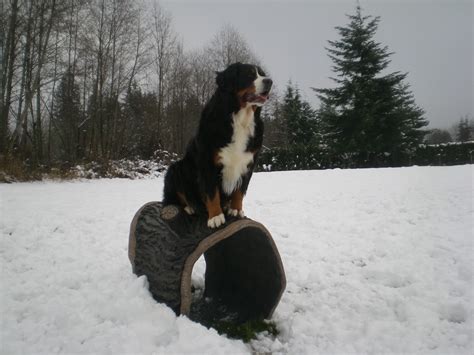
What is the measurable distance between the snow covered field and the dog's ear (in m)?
1.91

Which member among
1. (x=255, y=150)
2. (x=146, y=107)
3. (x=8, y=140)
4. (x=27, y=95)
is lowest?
(x=255, y=150)

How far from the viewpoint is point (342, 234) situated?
475cm

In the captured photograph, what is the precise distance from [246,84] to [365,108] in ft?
75.5

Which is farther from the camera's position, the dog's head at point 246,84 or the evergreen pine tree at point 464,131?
the evergreen pine tree at point 464,131

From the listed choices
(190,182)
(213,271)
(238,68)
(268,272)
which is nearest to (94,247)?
(213,271)

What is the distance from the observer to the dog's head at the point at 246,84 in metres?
2.61

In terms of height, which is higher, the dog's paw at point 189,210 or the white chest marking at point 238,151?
the white chest marking at point 238,151

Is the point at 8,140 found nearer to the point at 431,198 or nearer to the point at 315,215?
the point at 315,215

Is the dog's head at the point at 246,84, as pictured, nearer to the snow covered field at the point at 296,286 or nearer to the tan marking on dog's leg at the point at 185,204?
the tan marking on dog's leg at the point at 185,204

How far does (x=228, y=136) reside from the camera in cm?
257

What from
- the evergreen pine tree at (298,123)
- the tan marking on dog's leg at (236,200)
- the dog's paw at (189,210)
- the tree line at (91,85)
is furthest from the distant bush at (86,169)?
the evergreen pine tree at (298,123)

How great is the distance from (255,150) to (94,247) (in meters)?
2.72

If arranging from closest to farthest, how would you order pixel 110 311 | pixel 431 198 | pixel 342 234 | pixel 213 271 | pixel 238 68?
pixel 110 311 < pixel 238 68 < pixel 213 271 < pixel 342 234 < pixel 431 198

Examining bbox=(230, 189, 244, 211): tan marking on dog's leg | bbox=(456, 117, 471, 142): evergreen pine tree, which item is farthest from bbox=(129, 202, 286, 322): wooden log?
bbox=(456, 117, 471, 142): evergreen pine tree
